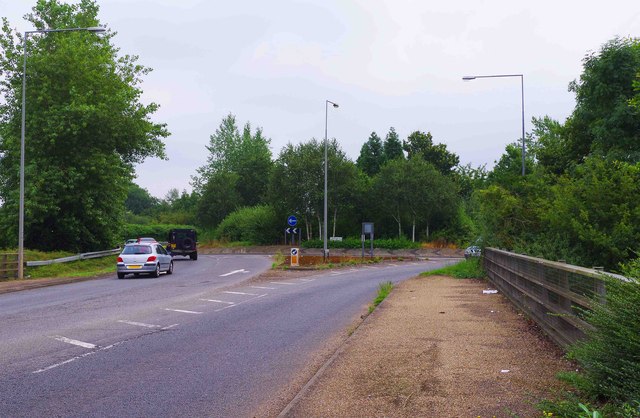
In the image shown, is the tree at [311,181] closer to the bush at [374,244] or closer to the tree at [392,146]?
the bush at [374,244]

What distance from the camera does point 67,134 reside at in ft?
113

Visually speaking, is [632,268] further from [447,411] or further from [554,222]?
[554,222]

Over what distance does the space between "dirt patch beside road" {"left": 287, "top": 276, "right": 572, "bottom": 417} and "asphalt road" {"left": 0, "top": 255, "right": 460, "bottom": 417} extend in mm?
705

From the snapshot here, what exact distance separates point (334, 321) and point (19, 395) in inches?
291

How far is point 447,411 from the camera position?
221 inches

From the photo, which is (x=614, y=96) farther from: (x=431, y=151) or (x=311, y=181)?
(x=431, y=151)

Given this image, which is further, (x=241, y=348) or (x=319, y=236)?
(x=319, y=236)

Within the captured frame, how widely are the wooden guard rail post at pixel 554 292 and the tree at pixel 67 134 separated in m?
25.8

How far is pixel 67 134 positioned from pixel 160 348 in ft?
91.0

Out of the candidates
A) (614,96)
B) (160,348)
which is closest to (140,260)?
(160,348)

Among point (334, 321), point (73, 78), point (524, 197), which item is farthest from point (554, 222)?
point (73, 78)

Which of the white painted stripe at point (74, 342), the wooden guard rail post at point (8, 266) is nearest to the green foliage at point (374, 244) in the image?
the wooden guard rail post at point (8, 266)

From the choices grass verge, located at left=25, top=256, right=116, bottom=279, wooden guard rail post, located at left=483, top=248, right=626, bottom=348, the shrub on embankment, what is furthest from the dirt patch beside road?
grass verge, located at left=25, top=256, right=116, bottom=279

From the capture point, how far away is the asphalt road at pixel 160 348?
258 inches
